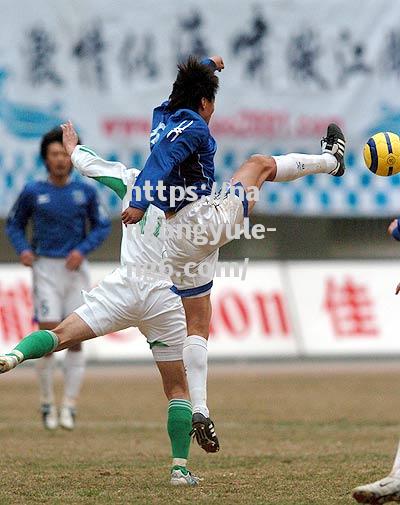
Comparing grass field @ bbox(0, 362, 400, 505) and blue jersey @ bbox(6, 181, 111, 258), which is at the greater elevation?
blue jersey @ bbox(6, 181, 111, 258)

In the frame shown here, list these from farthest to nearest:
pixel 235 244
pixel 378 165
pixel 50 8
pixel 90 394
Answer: pixel 235 244 < pixel 50 8 < pixel 90 394 < pixel 378 165

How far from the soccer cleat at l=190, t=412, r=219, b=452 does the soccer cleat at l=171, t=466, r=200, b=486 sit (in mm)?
350

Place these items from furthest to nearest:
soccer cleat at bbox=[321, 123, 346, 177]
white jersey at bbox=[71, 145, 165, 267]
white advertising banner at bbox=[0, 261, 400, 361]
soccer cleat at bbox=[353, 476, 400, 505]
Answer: white advertising banner at bbox=[0, 261, 400, 361]
soccer cleat at bbox=[321, 123, 346, 177]
white jersey at bbox=[71, 145, 165, 267]
soccer cleat at bbox=[353, 476, 400, 505]

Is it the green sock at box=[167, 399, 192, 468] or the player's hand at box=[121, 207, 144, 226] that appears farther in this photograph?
the green sock at box=[167, 399, 192, 468]

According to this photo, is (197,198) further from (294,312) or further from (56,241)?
(294,312)

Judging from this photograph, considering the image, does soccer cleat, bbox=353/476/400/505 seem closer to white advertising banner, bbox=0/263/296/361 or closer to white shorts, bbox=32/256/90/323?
white shorts, bbox=32/256/90/323

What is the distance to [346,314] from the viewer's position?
736 inches

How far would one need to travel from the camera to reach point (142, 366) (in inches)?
722

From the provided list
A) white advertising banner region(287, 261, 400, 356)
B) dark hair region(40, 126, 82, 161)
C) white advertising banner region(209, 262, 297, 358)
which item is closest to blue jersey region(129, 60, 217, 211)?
dark hair region(40, 126, 82, 161)

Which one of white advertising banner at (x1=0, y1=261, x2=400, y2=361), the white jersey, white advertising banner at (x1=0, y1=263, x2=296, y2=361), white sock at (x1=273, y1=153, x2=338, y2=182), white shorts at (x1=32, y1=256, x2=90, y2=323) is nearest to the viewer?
the white jersey

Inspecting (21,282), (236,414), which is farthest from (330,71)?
(236,414)

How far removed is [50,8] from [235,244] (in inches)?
257

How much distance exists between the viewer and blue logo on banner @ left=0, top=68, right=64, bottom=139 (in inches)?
706

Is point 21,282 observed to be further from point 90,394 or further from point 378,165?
point 378,165
